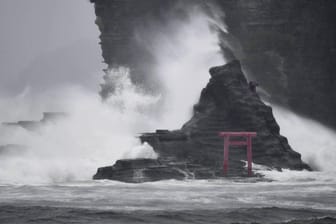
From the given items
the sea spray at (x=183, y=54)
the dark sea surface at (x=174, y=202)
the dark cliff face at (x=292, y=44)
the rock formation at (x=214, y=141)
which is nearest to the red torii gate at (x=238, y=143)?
the rock formation at (x=214, y=141)

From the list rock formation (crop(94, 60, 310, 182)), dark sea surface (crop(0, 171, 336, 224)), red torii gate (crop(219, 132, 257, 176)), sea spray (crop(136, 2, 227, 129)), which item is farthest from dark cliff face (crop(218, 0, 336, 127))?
dark sea surface (crop(0, 171, 336, 224))

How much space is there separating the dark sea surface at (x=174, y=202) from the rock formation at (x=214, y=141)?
1.51 m

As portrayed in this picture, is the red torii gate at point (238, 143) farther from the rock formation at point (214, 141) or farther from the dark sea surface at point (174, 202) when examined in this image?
the dark sea surface at point (174, 202)

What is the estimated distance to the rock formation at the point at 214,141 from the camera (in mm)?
50719

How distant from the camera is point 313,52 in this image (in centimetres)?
8088

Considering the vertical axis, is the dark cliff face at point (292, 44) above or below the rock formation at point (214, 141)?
above

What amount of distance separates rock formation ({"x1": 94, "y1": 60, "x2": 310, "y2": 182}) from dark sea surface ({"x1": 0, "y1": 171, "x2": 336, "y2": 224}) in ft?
4.94

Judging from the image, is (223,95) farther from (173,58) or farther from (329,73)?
(329,73)

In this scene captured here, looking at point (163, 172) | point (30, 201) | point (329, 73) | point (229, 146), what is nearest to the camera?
point (30, 201)

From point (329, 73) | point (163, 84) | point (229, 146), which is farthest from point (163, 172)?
point (329, 73)

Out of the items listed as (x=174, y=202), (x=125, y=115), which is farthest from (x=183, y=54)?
(x=174, y=202)

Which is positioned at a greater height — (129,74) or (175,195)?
(129,74)

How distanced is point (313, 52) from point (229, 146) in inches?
1055

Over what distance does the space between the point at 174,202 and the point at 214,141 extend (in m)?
15.7
